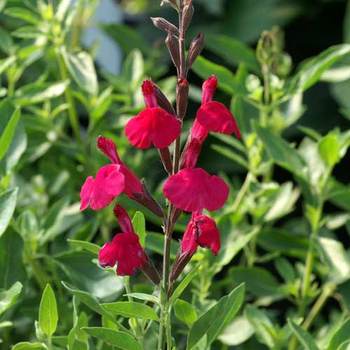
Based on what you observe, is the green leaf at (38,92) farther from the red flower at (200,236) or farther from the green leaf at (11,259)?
the red flower at (200,236)

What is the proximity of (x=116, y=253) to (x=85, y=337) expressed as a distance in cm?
19

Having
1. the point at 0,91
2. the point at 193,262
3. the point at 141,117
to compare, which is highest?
the point at 141,117

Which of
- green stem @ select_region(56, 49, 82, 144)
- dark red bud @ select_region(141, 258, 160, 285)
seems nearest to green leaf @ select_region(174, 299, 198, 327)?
dark red bud @ select_region(141, 258, 160, 285)

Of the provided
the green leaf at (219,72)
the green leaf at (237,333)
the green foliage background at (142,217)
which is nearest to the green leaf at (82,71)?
the green foliage background at (142,217)

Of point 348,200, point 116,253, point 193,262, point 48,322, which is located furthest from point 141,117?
point 348,200

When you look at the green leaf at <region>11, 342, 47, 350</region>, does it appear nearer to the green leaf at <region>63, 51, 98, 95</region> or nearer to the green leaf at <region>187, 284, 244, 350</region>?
the green leaf at <region>187, 284, 244, 350</region>

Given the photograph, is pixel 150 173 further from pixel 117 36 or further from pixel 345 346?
pixel 345 346

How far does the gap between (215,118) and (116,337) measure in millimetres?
243

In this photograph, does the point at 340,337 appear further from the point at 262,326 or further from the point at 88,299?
the point at 88,299

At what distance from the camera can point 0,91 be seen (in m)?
1.41

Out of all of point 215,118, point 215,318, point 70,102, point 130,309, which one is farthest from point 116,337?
point 70,102

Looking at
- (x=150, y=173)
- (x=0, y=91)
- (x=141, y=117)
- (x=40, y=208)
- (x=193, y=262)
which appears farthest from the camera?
(x=150, y=173)

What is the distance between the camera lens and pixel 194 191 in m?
0.85

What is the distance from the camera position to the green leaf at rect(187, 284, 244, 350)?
39.8 inches
